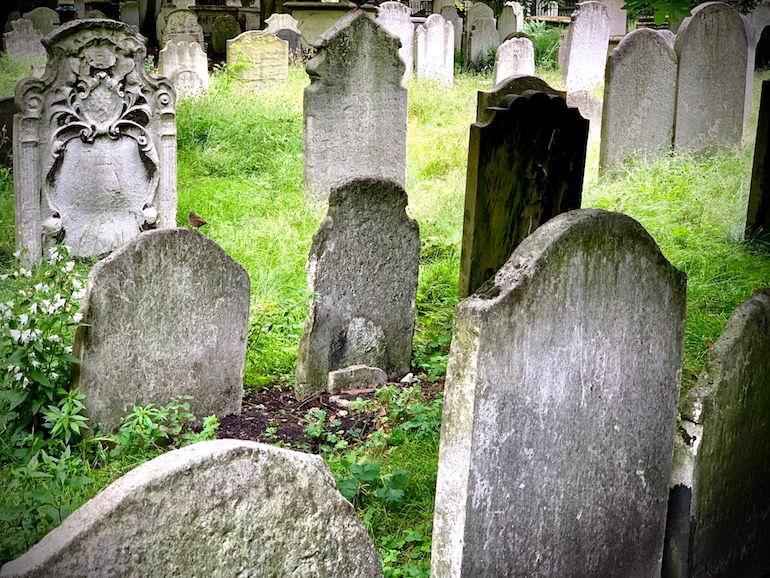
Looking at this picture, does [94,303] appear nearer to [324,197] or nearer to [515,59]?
[324,197]

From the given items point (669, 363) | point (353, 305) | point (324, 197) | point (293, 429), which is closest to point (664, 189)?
point (324, 197)

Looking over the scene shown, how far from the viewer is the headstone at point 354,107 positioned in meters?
7.99

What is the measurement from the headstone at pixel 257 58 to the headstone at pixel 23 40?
22.0ft

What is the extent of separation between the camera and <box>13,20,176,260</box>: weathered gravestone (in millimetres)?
6449

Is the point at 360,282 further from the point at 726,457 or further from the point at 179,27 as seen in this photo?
the point at 179,27

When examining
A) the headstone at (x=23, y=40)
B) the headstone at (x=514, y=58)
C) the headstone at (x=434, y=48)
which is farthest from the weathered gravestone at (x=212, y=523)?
the headstone at (x=23, y=40)

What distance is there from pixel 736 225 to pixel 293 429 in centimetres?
423

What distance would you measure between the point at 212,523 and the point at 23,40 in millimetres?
18962

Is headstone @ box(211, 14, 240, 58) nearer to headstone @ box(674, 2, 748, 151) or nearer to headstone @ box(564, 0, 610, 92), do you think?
headstone @ box(564, 0, 610, 92)

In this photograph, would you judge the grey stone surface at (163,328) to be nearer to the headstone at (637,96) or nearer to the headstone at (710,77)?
the headstone at (637,96)

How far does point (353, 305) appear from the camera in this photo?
17.0 feet

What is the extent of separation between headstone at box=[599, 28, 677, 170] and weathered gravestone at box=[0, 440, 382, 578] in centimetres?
796

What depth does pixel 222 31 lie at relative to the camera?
21031 mm

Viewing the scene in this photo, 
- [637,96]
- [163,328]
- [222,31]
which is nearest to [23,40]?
[222,31]
